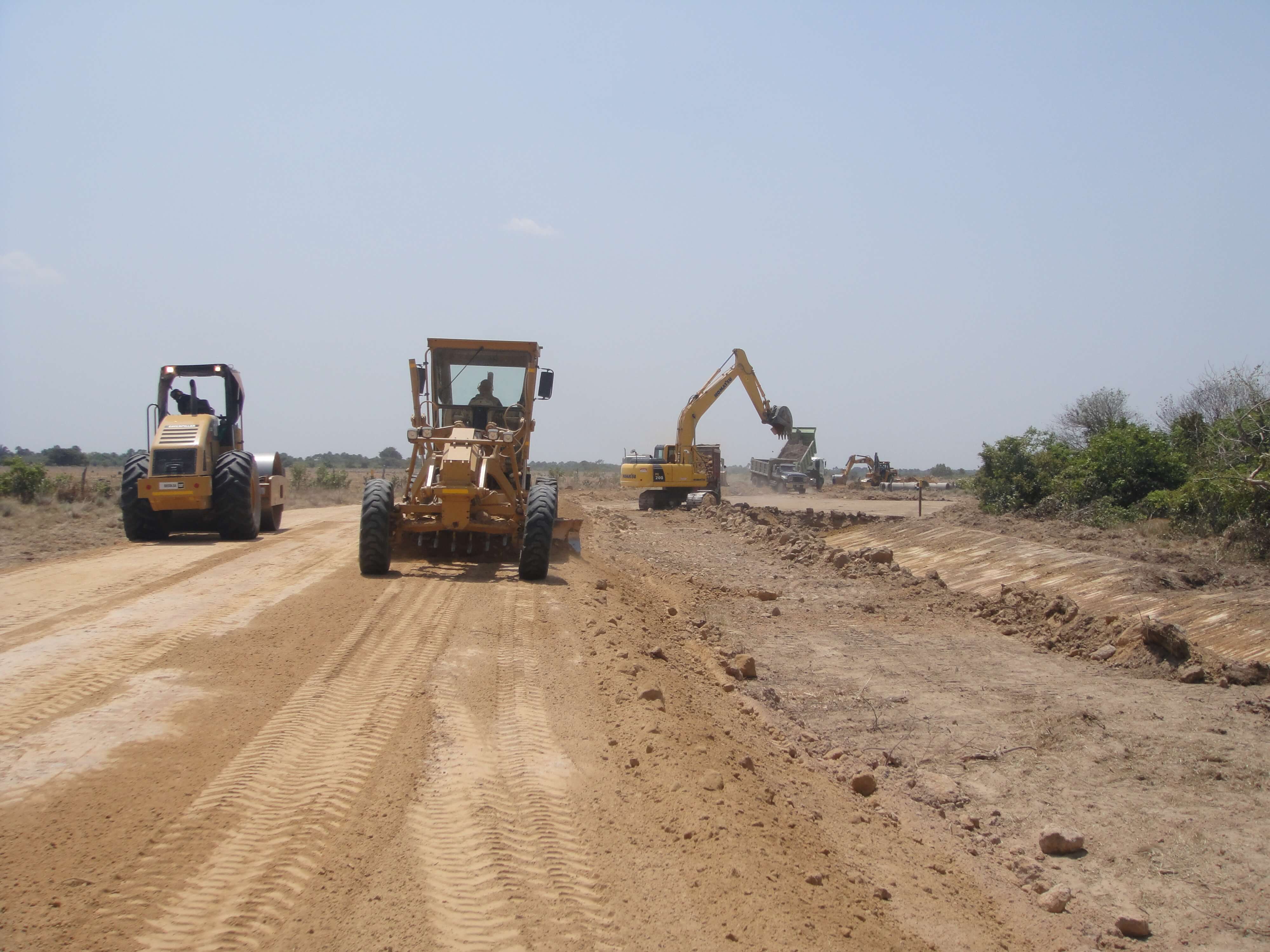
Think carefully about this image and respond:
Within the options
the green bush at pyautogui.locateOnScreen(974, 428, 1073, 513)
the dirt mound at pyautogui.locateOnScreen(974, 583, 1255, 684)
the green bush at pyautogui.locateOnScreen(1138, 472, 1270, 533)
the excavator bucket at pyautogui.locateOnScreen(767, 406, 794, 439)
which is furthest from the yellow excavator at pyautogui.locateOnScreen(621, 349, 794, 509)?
the dirt mound at pyautogui.locateOnScreen(974, 583, 1255, 684)

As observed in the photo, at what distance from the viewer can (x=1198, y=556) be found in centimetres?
1369

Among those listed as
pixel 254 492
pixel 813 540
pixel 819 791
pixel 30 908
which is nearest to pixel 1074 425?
pixel 813 540

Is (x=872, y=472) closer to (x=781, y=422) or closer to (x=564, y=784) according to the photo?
(x=781, y=422)

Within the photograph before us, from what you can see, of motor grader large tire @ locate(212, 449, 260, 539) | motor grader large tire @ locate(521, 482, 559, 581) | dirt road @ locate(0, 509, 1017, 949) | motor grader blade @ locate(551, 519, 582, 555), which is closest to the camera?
dirt road @ locate(0, 509, 1017, 949)

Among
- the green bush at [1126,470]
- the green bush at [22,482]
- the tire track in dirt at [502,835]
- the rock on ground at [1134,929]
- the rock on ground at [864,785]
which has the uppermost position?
the green bush at [1126,470]

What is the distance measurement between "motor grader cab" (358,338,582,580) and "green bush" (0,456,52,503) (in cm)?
1785

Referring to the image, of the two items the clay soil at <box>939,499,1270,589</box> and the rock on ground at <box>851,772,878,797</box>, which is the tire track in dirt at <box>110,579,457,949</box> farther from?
the clay soil at <box>939,499,1270,589</box>

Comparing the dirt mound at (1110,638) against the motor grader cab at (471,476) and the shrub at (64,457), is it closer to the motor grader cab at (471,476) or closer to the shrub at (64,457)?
the motor grader cab at (471,476)

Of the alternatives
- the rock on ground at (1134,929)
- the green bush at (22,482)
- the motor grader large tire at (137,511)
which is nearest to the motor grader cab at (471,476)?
the motor grader large tire at (137,511)

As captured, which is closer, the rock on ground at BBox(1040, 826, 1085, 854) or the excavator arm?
the rock on ground at BBox(1040, 826, 1085, 854)

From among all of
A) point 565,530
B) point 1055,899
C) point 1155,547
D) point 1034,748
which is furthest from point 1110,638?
point 1155,547

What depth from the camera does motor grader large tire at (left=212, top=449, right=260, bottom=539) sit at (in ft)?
48.4

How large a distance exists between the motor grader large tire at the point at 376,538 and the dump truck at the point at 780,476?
36.1m

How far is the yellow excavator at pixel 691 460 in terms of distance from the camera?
29.4m
